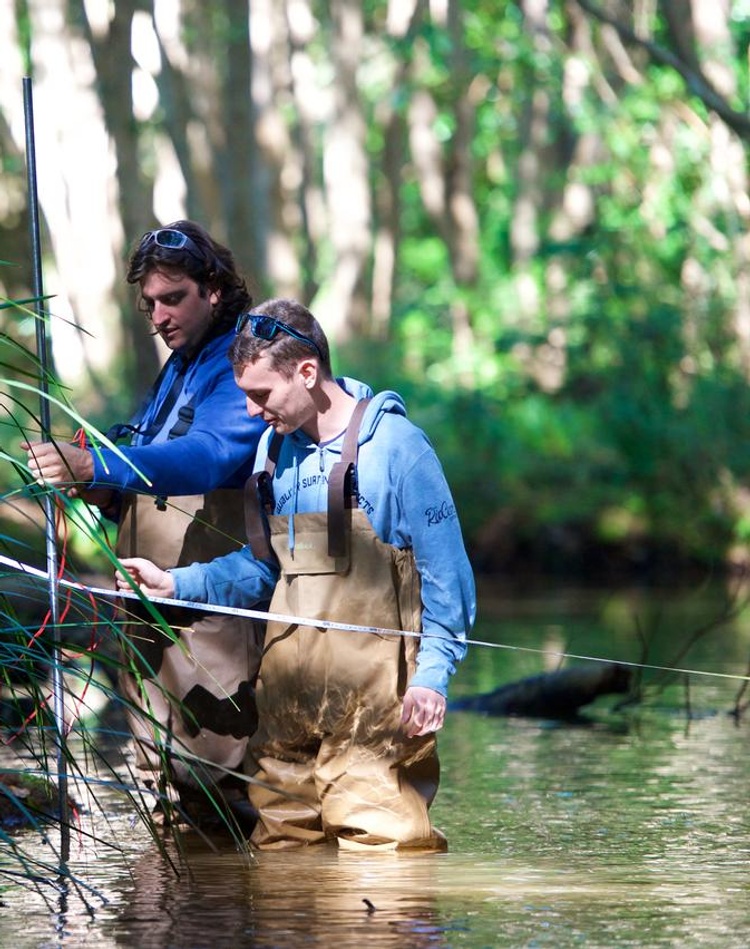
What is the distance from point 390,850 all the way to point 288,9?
2992 cm

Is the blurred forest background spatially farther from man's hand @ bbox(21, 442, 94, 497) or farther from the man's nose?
man's hand @ bbox(21, 442, 94, 497)

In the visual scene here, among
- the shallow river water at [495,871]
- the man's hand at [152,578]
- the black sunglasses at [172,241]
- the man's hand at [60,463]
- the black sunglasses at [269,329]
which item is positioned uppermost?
the black sunglasses at [172,241]

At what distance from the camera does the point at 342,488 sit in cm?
579

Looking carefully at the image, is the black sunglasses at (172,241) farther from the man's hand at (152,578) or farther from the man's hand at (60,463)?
the man's hand at (152,578)

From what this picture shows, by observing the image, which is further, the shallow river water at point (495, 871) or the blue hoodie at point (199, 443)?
the blue hoodie at point (199, 443)

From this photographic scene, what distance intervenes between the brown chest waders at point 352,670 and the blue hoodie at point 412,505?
0.05 m

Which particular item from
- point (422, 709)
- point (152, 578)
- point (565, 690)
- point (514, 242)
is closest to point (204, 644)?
point (152, 578)

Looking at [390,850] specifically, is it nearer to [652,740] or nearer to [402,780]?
[402,780]

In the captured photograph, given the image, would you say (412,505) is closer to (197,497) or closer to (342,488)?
(342,488)

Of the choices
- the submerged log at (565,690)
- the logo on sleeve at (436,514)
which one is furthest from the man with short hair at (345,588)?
the submerged log at (565,690)

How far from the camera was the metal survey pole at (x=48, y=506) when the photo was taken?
16.0 feet

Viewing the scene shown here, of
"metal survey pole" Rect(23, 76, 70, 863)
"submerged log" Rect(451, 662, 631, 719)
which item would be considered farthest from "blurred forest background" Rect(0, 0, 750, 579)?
"metal survey pole" Rect(23, 76, 70, 863)

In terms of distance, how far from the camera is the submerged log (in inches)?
400

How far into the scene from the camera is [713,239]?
74.5ft
